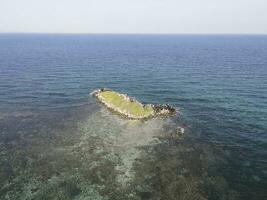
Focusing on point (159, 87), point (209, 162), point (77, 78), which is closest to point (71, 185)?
point (209, 162)

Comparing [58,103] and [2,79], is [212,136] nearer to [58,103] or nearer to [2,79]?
[58,103]

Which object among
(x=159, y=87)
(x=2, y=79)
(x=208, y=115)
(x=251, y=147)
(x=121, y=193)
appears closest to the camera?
(x=121, y=193)

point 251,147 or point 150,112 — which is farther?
point 150,112

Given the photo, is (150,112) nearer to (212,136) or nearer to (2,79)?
(212,136)

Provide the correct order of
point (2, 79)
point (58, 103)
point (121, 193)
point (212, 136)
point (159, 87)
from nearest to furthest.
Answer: point (121, 193), point (212, 136), point (58, 103), point (159, 87), point (2, 79)

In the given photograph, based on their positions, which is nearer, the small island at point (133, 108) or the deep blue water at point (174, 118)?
the deep blue water at point (174, 118)

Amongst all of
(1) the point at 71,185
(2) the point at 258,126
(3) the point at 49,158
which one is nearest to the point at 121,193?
(1) the point at 71,185

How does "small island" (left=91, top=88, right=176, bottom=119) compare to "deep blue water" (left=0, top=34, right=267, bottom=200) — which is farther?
"small island" (left=91, top=88, right=176, bottom=119)

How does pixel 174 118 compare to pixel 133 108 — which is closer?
pixel 174 118

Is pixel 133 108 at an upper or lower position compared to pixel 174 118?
upper
